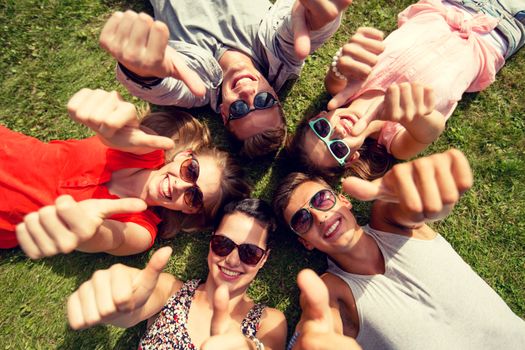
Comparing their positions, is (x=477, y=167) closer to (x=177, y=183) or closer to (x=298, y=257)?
(x=298, y=257)

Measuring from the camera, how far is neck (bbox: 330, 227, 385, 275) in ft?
11.4

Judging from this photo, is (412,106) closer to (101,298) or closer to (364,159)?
(364,159)

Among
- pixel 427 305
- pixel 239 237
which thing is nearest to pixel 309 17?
pixel 239 237

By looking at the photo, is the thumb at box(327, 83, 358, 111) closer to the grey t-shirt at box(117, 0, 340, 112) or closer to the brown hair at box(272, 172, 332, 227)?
the grey t-shirt at box(117, 0, 340, 112)

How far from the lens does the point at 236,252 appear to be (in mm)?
3326

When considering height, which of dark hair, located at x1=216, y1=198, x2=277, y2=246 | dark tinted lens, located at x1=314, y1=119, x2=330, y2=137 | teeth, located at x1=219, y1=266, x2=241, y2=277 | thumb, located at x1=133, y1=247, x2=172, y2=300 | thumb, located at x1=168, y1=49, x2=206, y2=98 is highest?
thumb, located at x1=168, y1=49, x2=206, y2=98

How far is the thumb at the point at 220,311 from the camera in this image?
250 centimetres

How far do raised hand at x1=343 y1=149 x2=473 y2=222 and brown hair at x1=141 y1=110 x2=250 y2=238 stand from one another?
1.63 m

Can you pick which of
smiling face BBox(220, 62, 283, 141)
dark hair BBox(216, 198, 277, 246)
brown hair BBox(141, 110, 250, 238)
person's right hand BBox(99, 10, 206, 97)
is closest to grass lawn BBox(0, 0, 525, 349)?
brown hair BBox(141, 110, 250, 238)

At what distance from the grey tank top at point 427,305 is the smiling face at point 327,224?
413 millimetres

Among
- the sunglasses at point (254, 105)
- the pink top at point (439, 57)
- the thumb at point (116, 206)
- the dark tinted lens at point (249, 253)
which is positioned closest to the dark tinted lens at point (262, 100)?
the sunglasses at point (254, 105)

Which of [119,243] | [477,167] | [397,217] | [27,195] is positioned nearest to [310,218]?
[397,217]

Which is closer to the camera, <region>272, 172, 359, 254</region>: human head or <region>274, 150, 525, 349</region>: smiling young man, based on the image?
<region>274, 150, 525, 349</region>: smiling young man

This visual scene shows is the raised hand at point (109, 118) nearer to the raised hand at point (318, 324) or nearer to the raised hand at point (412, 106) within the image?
the raised hand at point (318, 324)
